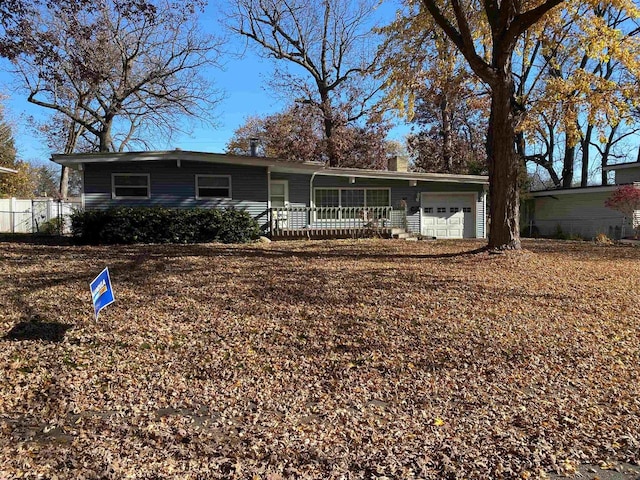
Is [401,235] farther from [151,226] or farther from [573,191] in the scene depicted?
[573,191]

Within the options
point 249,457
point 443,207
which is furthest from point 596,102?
point 249,457

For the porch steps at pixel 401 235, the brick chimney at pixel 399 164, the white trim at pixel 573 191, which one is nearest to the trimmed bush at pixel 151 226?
the porch steps at pixel 401 235

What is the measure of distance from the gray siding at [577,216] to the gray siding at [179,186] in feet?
54.1

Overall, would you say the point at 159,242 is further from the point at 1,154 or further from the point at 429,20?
the point at 1,154

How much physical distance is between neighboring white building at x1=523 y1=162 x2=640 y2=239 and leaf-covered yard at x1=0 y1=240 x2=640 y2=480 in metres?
17.4

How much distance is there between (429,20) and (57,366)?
40.0 ft

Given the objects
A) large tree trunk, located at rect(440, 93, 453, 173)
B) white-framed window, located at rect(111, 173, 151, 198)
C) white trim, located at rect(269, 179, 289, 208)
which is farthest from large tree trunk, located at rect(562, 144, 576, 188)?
white-framed window, located at rect(111, 173, 151, 198)

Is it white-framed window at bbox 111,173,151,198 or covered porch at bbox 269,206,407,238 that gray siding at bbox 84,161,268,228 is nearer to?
white-framed window at bbox 111,173,151,198

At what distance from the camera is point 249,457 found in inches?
115

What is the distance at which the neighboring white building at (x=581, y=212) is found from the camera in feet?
74.8

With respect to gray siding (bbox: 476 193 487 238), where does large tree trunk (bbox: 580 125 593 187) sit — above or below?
above

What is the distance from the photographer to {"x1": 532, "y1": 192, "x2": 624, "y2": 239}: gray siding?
2309cm

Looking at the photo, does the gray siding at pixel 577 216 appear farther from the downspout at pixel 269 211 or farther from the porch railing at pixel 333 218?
the downspout at pixel 269 211

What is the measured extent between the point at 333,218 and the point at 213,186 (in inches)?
180
